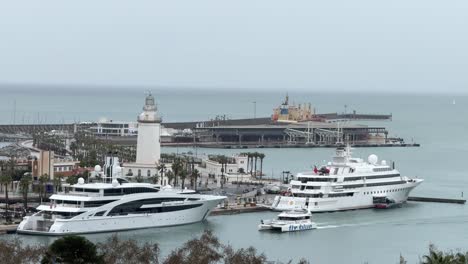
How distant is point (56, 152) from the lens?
67.7 m

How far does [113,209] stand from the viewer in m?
42.3

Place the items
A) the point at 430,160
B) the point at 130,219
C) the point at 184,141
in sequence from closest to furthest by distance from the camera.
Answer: the point at 130,219
the point at 430,160
the point at 184,141

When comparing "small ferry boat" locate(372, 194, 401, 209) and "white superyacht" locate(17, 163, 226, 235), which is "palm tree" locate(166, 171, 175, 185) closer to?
"white superyacht" locate(17, 163, 226, 235)

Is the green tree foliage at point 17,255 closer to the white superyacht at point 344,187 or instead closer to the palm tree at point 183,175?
the white superyacht at point 344,187

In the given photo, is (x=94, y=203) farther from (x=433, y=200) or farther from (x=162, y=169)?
(x=433, y=200)

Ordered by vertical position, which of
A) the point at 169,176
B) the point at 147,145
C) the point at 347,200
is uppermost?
the point at 147,145

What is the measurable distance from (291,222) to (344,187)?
799cm

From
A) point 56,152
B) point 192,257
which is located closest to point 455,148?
point 56,152

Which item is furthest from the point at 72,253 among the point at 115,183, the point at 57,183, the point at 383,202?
the point at 383,202

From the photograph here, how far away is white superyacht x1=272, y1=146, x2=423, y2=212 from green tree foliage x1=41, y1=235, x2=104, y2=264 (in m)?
22.8

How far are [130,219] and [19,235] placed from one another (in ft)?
14.2

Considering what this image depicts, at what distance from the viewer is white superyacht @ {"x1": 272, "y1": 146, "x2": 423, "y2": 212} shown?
165 ft

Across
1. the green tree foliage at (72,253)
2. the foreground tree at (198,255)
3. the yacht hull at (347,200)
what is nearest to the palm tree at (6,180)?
the yacht hull at (347,200)

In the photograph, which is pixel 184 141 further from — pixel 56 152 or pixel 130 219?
pixel 130 219
